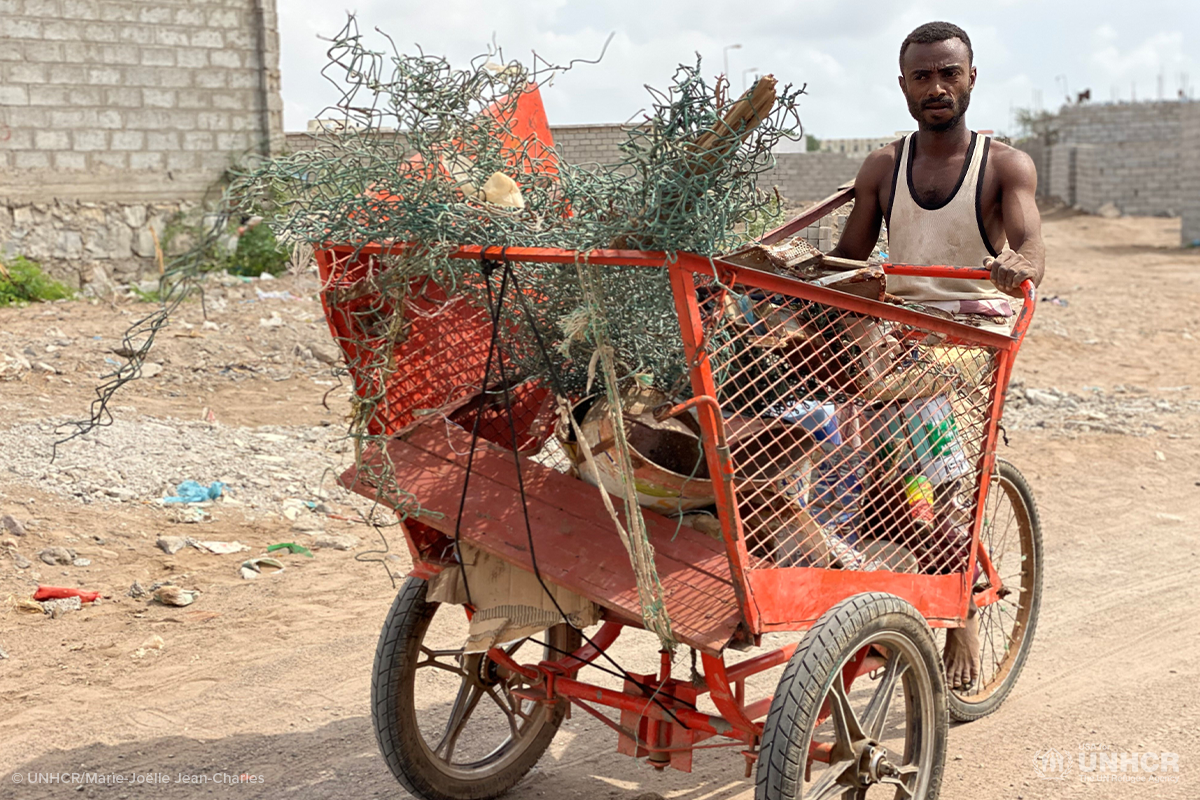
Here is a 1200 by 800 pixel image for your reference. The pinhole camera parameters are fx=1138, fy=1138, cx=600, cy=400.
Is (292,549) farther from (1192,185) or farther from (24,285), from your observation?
(1192,185)

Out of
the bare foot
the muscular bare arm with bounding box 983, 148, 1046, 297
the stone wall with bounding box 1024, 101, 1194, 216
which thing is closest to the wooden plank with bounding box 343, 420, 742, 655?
the muscular bare arm with bounding box 983, 148, 1046, 297

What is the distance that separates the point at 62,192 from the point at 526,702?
984cm

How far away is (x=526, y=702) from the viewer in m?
3.53

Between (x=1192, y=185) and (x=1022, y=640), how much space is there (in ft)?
60.6

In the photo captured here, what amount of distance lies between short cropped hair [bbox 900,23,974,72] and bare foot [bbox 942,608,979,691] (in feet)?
5.92

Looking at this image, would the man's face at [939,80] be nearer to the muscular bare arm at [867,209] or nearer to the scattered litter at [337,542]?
the muscular bare arm at [867,209]

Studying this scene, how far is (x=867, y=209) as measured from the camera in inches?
146

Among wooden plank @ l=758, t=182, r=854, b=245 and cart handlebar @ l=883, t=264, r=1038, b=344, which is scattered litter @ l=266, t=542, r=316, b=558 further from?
cart handlebar @ l=883, t=264, r=1038, b=344

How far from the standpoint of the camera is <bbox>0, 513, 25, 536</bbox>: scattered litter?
512 centimetres

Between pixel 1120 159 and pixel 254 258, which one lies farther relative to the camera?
pixel 1120 159

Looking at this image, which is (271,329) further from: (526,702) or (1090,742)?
(1090,742)

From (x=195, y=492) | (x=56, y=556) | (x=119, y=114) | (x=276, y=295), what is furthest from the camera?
(x=119, y=114)

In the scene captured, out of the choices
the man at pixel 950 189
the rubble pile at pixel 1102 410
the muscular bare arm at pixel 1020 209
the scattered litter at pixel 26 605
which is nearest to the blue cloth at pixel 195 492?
the scattered litter at pixel 26 605

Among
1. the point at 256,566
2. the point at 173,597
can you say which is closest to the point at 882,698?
the point at 173,597
